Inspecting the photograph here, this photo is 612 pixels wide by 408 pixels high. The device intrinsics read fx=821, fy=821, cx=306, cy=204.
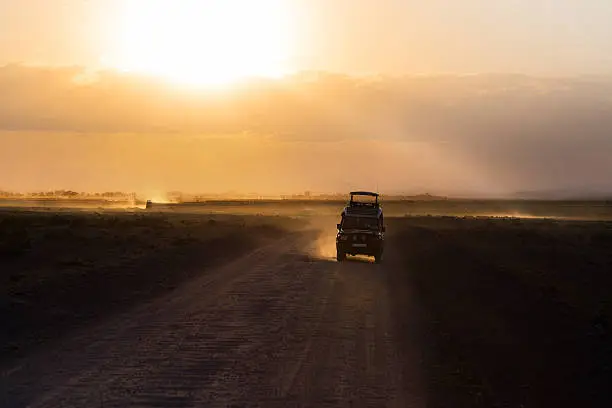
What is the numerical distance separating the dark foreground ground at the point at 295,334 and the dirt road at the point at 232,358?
45 millimetres

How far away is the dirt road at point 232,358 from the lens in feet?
35.4

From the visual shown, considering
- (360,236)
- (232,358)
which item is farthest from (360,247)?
(232,358)

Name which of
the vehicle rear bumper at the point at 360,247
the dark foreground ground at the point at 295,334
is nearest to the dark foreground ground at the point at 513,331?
the dark foreground ground at the point at 295,334

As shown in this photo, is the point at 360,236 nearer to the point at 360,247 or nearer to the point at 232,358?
the point at 360,247

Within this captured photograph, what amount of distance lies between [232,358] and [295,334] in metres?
2.87

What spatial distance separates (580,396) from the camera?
486 inches

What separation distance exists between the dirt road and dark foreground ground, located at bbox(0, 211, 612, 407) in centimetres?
5

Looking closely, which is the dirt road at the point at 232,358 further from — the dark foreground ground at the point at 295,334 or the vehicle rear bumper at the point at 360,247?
the vehicle rear bumper at the point at 360,247

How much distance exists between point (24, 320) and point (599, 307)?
15.5m

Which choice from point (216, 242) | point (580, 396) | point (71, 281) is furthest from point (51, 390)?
point (216, 242)

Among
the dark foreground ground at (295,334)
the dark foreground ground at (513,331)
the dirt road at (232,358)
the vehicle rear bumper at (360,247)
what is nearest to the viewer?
the dirt road at (232,358)

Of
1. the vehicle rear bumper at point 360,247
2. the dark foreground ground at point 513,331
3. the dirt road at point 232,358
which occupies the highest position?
the vehicle rear bumper at point 360,247

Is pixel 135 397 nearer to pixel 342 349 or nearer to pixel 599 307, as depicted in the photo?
pixel 342 349

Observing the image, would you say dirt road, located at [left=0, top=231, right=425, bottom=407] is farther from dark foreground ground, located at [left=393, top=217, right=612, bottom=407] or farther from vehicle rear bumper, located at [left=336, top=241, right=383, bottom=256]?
vehicle rear bumper, located at [left=336, top=241, right=383, bottom=256]
